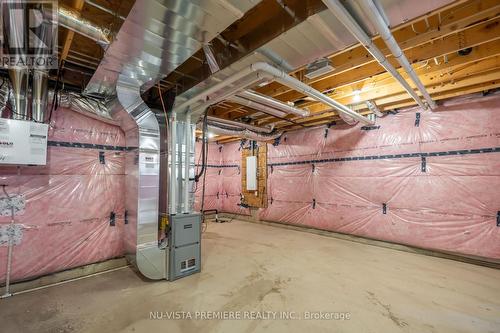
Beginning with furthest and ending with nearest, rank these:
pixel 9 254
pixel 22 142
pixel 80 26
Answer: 1. pixel 9 254
2. pixel 22 142
3. pixel 80 26

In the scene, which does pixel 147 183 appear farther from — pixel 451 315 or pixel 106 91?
pixel 451 315

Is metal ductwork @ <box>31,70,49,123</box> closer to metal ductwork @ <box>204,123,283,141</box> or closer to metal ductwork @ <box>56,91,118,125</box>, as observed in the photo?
metal ductwork @ <box>56,91,118,125</box>

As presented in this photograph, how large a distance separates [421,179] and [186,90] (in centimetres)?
379

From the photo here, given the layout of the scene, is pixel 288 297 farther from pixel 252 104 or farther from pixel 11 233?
pixel 11 233

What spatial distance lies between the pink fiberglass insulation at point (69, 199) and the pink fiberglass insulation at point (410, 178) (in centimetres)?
371

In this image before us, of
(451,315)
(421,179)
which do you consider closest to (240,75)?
(451,315)

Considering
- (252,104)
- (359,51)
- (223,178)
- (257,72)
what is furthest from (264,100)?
(223,178)

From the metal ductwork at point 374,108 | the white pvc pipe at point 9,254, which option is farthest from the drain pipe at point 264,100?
the white pvc pipe at point 9,254

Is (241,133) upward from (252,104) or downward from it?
downward

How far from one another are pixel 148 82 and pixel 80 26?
3.06 ft

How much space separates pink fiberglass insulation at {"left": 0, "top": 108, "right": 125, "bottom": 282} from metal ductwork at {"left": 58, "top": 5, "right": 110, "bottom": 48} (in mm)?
1667

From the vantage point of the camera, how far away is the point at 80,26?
58.8 inches

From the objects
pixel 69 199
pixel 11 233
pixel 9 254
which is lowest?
pixel 9 254

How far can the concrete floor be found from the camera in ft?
6.04
